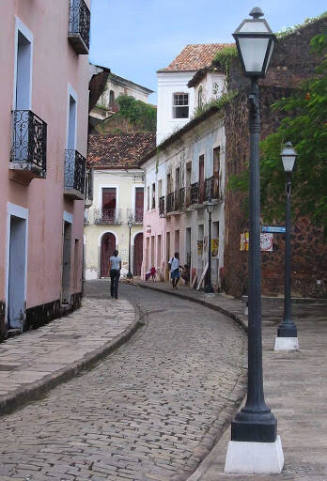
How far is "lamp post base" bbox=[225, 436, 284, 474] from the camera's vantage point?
5.21 metres

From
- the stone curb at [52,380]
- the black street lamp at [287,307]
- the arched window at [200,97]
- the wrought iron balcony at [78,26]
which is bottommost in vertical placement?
the stone curb at [52,380]

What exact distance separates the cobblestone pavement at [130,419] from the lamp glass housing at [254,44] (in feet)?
9.26

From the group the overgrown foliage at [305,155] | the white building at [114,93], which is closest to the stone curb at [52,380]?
the overgrown foliage at [305,155]

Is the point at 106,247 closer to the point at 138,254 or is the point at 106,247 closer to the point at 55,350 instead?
the point at 138,254

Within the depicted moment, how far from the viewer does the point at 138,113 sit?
62.2m

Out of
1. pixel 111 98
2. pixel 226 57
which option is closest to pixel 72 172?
pixel 226 57

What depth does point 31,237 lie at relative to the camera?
14.0 m

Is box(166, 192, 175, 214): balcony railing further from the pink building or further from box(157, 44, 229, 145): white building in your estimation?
the pink building

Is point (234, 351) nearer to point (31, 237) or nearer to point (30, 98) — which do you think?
point (31, 237)

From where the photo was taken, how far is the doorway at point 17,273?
43.9 ft

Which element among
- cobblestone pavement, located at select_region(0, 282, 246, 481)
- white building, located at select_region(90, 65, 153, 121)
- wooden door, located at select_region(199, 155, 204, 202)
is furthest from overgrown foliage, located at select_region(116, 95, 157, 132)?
cobblestone pavement, located at select_region(0, 282, 246, 481)

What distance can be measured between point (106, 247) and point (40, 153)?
38.6m

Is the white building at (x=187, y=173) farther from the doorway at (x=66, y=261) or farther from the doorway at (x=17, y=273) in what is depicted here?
the doorway at (x=17, y=273)

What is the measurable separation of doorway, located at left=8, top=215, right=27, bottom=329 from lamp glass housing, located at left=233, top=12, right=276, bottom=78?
8356 millimetres
